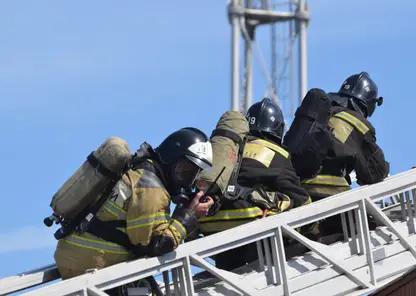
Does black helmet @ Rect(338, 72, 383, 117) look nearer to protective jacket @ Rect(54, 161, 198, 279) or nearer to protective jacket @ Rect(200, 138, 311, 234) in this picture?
protective jacket @ Rect(200, 138, 311, 234)

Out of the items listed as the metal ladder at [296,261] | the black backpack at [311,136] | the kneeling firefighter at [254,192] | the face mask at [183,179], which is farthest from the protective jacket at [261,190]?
the face mask at [183,179]

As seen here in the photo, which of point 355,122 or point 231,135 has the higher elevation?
point 355,122

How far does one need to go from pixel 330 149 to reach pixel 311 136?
24 cm

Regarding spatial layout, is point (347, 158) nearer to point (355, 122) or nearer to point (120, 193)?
point (355, 122)

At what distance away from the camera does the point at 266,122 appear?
988cm

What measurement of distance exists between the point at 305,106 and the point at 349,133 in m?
0.57

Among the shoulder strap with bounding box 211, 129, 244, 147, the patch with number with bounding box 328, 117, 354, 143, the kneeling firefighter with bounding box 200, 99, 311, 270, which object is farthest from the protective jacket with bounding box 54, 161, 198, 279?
the patch with number with bounding box 328, 117, 354, 143

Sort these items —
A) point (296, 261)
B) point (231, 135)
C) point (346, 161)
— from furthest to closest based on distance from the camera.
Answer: point (346, 161), point (231, 135), point (296, 261)

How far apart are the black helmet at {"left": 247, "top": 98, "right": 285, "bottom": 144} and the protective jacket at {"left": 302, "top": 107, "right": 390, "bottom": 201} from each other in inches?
23.1

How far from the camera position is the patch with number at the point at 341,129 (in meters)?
10.1

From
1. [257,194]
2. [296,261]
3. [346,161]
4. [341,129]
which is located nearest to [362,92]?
[341,129]

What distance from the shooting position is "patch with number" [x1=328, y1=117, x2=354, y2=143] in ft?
33.0

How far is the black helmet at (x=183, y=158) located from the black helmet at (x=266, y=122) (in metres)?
1.47

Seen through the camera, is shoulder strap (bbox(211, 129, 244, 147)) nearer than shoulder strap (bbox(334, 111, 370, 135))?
Yes
